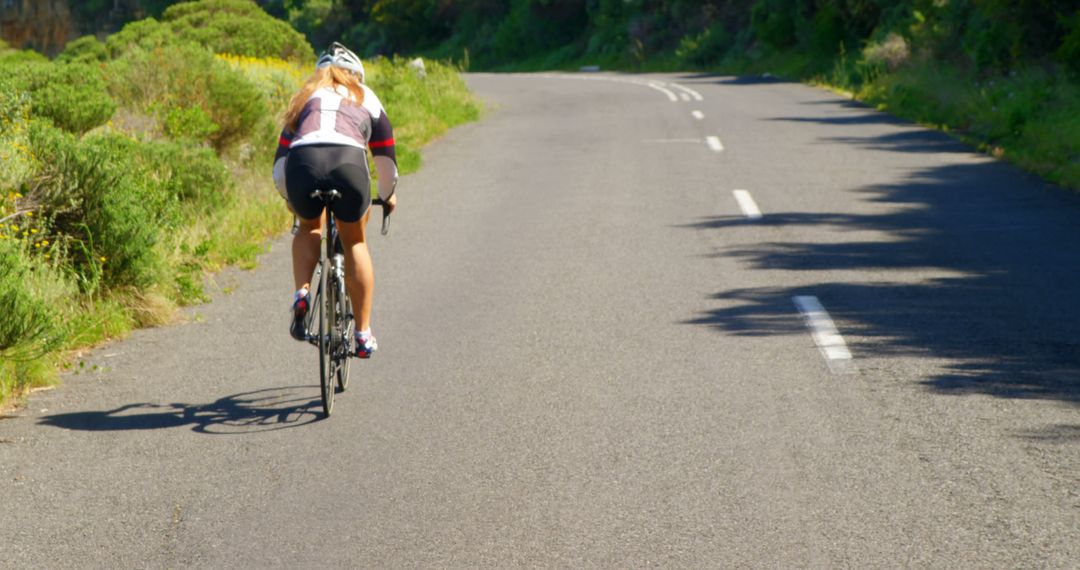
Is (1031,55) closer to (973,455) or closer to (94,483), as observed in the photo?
(973,455)

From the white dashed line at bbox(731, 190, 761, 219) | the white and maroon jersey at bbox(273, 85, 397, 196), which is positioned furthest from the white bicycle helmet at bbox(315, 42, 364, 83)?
the white dashed line at bbox(731, 190, 761, 219)

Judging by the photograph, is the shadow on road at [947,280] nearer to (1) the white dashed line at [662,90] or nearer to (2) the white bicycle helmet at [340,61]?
(2) the white bicycle helmet at [340,61]

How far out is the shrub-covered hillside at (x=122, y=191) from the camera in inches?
338

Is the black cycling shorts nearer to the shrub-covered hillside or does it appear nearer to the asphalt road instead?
the asphalt road

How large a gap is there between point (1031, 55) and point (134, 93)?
15.9 m

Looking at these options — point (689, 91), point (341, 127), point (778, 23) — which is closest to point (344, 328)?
point (341, 127)

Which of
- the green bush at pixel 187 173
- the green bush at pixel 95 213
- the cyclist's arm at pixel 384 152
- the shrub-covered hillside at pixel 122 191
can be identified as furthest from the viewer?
the green bush at pixel 187 173

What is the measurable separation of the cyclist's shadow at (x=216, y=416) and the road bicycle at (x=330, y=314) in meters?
0.24

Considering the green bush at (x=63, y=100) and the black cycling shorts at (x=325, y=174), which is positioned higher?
the black cycling shorts at (x=325, y=174)

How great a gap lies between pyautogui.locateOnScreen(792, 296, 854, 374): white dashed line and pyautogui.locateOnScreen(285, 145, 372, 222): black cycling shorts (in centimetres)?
288

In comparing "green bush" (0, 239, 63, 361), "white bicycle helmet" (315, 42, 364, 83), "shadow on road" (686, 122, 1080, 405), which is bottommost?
"shadow on road" (686, 122, 1080, 405)

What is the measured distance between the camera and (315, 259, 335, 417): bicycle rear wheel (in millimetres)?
6695

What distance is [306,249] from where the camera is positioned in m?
6.98

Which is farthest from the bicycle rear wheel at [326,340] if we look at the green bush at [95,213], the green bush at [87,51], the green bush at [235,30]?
the green bush at [235,30]
